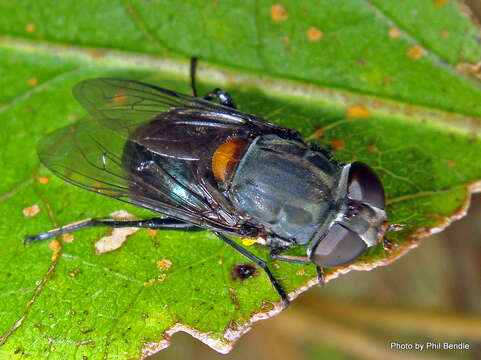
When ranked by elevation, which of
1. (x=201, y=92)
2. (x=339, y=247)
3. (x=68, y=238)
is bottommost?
(x=68, y=238)

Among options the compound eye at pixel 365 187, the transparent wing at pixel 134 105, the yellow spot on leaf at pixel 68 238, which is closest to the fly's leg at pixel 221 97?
the transparent wing at pixel 134 105

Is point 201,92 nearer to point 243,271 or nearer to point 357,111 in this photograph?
point 357,111

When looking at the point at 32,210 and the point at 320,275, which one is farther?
the point at 32,210

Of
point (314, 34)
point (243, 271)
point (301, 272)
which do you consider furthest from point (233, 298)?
point (314, 34)

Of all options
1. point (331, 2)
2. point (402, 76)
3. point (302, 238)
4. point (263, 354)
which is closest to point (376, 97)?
point (402, 76)

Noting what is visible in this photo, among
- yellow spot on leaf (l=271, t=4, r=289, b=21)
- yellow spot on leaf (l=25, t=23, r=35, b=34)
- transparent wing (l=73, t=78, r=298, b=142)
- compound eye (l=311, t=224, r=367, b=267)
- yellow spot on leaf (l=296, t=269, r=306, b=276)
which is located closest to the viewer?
compound eye (l=311, t=224, r=367, b=267)

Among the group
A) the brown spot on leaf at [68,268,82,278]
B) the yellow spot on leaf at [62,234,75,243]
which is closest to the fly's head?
the brown spot on leaf at [68,268,82,278]

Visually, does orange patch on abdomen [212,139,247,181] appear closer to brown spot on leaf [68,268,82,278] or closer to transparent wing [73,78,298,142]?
transparent wing [73,78,298,142]

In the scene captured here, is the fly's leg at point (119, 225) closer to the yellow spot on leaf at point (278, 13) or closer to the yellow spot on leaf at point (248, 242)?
the yellow spot on leaf at point (248, 242)

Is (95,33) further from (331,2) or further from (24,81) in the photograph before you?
(331,2)
